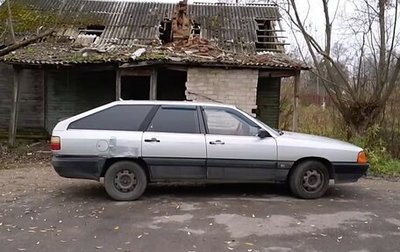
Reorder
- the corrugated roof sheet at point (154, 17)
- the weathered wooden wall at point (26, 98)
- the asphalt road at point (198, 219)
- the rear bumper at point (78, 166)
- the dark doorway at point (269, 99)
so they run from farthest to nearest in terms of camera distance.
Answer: the dark doorway at point (269, 99)
the weathered wooden wall at point (26, 98)
the corrugated roof sheet at point (154, 17)
the rear bumper at point (78, 166)
the asphalt road at point (198, 219)

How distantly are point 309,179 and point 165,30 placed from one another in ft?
34.4

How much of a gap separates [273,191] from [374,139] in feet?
18.9

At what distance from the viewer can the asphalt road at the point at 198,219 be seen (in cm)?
515

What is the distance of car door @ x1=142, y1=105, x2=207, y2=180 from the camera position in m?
7.06

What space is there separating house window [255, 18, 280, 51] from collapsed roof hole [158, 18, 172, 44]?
3.18 meters

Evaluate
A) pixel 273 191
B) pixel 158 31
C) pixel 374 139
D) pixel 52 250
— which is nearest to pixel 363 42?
pixel 374 139

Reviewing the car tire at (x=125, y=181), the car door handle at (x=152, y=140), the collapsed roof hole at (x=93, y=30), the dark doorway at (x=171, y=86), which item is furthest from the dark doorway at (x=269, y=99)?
the car tire at (x=125, y=181)

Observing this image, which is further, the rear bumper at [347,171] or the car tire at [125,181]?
the rear bumper at [347,171]

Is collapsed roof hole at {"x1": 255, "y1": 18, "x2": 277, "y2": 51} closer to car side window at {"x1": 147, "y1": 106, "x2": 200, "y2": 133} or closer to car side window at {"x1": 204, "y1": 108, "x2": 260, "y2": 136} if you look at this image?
car side window at {"x1": 204, "y1": 108, "x2": 260, "y2": 136}

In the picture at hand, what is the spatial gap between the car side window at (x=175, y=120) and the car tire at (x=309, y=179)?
1765 millimetres

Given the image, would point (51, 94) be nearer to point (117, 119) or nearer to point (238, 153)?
point (117, 119)

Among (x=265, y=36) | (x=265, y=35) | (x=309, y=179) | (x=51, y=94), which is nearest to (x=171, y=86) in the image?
(x=265, y=36)

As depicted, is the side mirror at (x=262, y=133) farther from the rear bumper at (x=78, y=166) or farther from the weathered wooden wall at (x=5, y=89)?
the weathered wooden wall at (x=5, y=89)

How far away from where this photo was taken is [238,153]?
7109 millimetres
